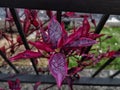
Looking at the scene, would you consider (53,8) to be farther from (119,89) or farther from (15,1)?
(119,89)

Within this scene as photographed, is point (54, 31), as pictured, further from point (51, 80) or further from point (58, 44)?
point (51, 80)

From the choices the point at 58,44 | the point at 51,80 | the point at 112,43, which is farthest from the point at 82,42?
the point at 112,43

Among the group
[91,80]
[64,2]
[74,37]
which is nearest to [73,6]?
[64,2]

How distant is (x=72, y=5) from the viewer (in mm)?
826

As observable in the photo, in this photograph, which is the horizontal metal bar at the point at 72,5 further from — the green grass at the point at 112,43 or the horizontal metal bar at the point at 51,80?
the green grass at the point at 112,43

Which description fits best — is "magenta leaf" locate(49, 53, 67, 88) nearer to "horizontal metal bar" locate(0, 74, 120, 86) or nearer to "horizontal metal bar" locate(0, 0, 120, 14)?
"horizontal metal bar" locate(0, 0, 120, 14)

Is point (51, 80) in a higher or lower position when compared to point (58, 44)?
lower

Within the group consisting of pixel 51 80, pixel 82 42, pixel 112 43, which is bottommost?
pixel 51 80

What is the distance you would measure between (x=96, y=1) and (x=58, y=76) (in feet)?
0.81

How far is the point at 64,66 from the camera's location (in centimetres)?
94

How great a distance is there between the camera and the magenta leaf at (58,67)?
0.91m

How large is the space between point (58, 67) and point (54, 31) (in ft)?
0.36

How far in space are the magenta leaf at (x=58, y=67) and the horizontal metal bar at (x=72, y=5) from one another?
0.18m

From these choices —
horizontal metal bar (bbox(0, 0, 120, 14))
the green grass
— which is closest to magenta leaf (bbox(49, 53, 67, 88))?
horizontal metal bar (bbox(0, 0, 120, 14))
